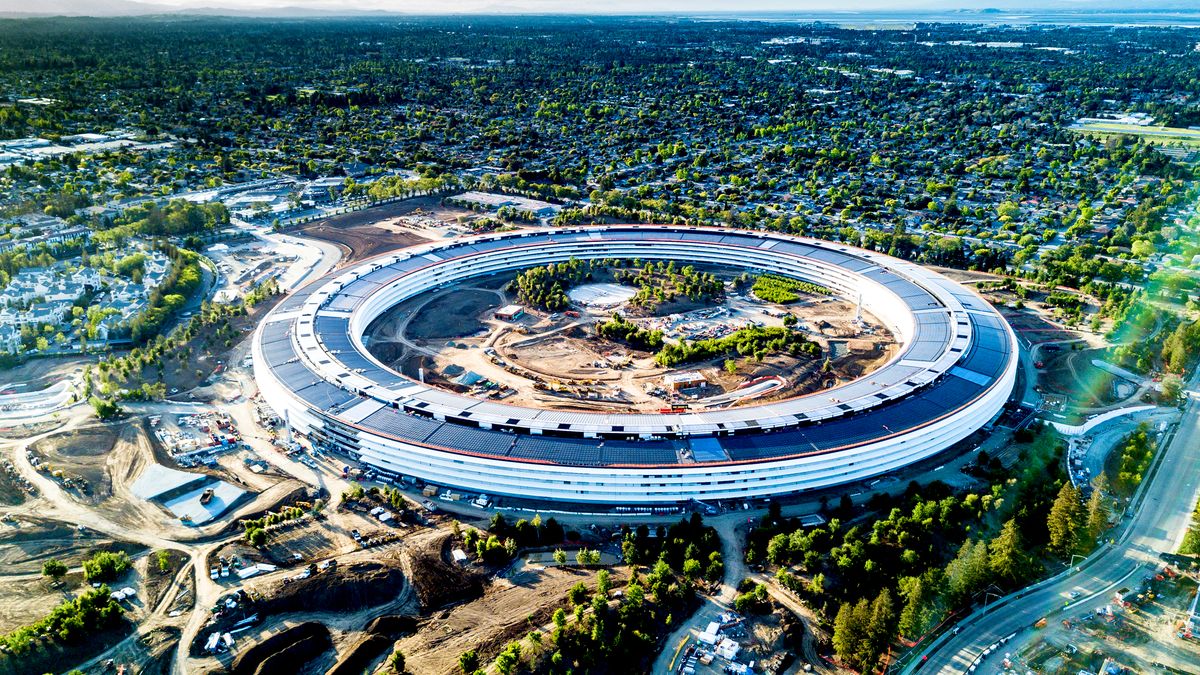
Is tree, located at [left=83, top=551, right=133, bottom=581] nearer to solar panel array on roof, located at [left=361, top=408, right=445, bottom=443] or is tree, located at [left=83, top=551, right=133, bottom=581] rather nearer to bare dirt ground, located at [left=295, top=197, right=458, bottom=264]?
solar panel array on roof, located at [left=361, top=408, right=445, bottom=443]

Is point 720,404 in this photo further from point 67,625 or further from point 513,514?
point 67,625

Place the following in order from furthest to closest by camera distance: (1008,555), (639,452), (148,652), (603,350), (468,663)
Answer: (603,350), (639,452), (1008,555), (148,652), (468,663)

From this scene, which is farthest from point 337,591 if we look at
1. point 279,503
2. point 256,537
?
point 279,503

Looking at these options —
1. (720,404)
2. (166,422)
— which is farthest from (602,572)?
(166,422)

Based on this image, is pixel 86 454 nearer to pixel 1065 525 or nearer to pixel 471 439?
pixel 471 439

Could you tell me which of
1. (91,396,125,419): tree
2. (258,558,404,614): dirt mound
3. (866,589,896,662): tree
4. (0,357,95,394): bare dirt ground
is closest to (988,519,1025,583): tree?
(866,589,896,662): tree
